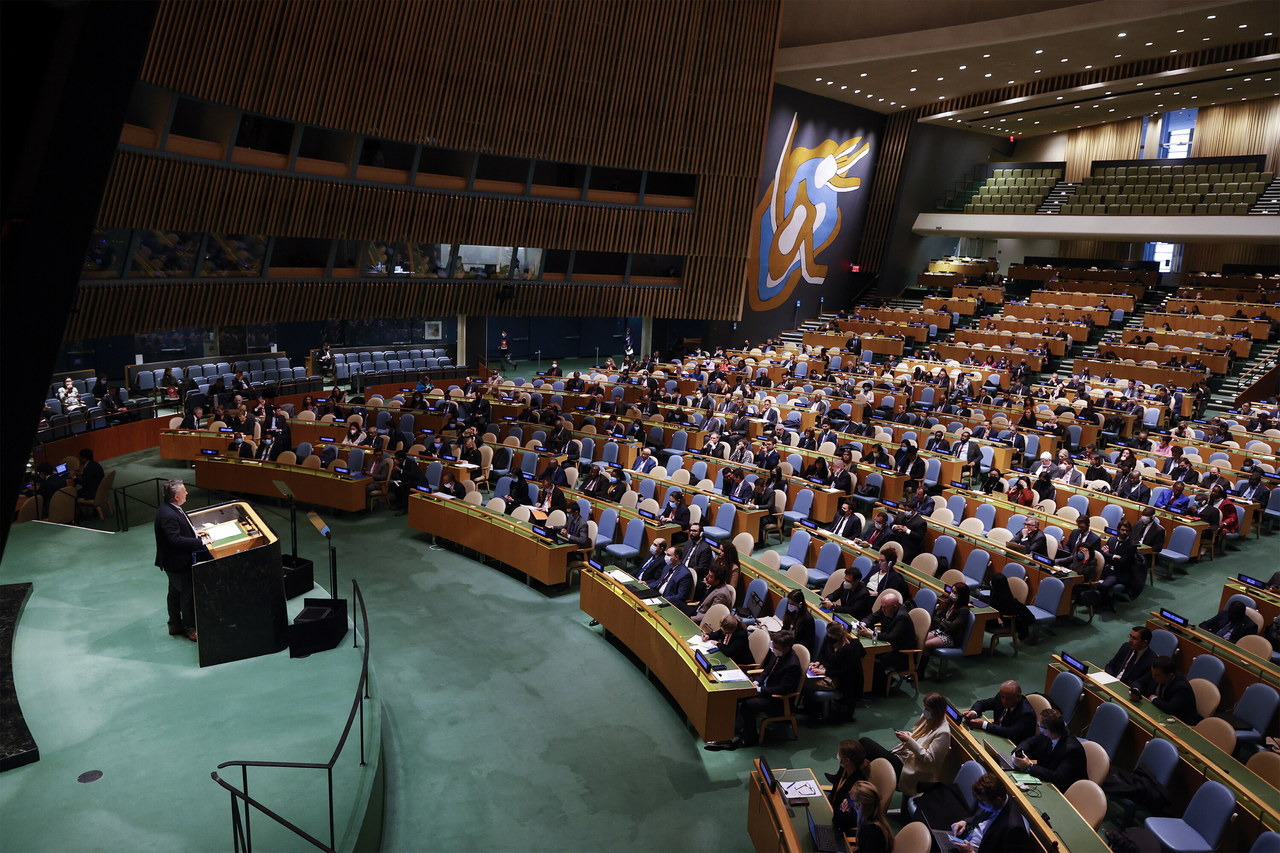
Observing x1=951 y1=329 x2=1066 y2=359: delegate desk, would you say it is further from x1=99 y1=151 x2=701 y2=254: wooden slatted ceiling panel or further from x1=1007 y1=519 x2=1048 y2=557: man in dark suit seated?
x1=1007 y1=519 x2=1048 y2=557: man in dark suit seated

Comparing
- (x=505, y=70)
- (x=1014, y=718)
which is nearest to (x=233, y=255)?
(x=505, y=70)

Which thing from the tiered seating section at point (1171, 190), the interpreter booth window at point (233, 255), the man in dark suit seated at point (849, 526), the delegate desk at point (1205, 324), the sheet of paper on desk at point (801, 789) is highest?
the tiered seating section at point (1171, 190)

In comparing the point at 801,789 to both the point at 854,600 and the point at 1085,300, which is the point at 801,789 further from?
the point at 1085,300

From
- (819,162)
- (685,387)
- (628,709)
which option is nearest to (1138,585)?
(628,709)

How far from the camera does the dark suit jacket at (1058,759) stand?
5887 mm

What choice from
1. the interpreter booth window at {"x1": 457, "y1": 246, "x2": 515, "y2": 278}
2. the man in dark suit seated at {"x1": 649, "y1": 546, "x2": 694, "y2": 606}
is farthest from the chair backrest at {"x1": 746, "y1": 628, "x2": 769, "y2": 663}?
the interpreter booth window at {"x1": 457, "y1": 246, "x2": 515, "y2": 278}

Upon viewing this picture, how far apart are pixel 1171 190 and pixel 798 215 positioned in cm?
1175

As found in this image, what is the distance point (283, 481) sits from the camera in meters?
13.5

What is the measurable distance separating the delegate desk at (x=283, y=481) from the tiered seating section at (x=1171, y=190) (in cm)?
2553

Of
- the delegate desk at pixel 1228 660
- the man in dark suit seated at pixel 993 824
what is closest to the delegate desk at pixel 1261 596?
the delegate desk at pixel 1228 660

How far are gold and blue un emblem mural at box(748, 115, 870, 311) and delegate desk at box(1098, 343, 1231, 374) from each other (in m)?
9.99

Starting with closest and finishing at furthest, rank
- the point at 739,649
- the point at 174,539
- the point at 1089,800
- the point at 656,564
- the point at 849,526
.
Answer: the point at 1089,800, the point at 174,539, the point at 739,649, the point at 656,564, the point at 849,526

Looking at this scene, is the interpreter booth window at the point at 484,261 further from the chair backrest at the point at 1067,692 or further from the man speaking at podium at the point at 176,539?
the chair backrest at the point at 1067,692

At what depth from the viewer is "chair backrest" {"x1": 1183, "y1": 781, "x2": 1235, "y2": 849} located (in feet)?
17.3
